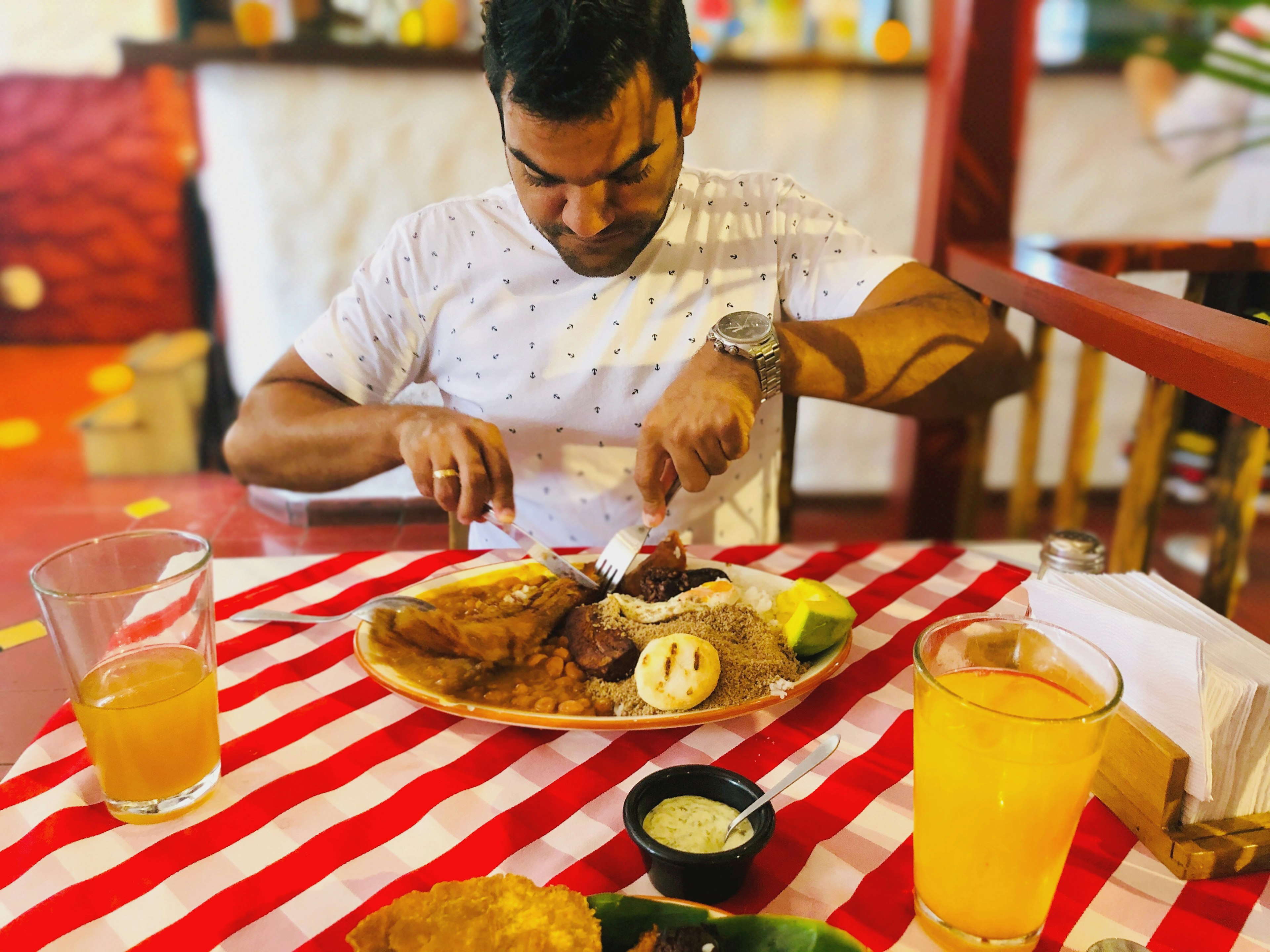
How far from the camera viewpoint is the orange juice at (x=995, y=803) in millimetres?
571

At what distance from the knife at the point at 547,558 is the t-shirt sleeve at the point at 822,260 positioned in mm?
680

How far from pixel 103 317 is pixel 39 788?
4.05m

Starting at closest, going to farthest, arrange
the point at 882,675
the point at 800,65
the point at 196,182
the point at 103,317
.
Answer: the point at 882,675, the point at 800,65, the point at 196,182, the point at 103,317

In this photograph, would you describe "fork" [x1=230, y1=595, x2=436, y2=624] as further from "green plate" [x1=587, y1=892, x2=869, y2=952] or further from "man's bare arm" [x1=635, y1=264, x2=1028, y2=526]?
"green plate" [x1=587, y1=892, x2=869, y2=952]

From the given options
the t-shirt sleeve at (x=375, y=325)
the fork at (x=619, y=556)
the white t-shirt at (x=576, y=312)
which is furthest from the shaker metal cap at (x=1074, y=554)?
the t-shirt sleeve at (x=375, y=325)

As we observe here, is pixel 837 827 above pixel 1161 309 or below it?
below

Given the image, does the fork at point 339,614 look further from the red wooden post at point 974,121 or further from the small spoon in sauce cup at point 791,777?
the red wooden post at point 974,121

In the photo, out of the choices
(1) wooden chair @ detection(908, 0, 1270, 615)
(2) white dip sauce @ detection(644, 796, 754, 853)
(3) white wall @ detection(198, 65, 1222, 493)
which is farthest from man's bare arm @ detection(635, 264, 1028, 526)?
(3) white wall @ detection(198, 65, 1222, 493)

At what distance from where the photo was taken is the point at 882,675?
95 cm

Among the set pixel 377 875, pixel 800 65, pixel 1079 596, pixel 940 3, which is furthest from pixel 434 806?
pixel 800 65

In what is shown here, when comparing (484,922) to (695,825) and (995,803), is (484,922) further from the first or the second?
(995,803)

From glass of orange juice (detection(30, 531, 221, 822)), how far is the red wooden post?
1.77 m

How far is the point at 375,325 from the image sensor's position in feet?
5.03

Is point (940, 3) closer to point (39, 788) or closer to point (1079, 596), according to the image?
point (1079, 596)
